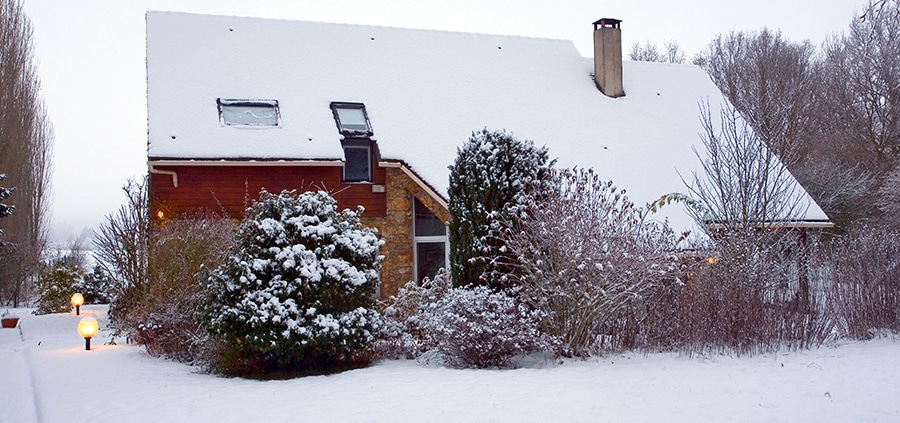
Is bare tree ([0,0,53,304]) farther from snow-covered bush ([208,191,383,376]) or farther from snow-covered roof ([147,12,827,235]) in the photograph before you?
snow-covered bush ([208,191,383,376])

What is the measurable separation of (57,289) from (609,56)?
572 inches

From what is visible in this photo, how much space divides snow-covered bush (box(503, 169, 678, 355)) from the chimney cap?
8933 mm

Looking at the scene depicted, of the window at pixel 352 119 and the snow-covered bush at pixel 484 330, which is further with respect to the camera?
the window at pixel 352 119

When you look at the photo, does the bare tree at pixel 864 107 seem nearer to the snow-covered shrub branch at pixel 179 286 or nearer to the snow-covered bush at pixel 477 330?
the snow-covered bush at pixel 477 330

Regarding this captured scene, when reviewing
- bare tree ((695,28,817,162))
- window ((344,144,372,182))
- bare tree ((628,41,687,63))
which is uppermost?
bare tree ((628,41,687,63))

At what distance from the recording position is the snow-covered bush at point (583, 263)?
8.28 meters

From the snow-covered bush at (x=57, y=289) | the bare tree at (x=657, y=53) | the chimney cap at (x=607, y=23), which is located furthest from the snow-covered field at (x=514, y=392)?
the bare tree at (x=657, y=53)

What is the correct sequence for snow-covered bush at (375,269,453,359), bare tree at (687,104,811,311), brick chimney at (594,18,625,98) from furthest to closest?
brick chimney at (594,18,625,98) < bare tree at (687,104,811,311) < snow-covered bush at (375,269,453,359)

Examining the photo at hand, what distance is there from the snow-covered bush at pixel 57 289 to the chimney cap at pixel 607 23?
46.6 feet

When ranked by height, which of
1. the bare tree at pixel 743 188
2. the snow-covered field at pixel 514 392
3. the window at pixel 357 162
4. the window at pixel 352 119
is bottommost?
the snow-covered field at pixel 514 392

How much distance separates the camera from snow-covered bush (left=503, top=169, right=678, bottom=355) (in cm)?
828

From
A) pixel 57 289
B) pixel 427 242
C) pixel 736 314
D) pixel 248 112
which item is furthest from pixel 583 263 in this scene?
pixel 57 289

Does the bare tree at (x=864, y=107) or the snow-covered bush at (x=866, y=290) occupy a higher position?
the bare tree at (x=864, y=107)

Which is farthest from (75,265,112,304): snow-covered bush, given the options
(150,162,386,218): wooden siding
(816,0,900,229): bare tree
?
(816,0,900,229): bare tree
